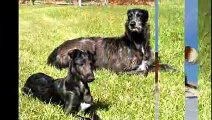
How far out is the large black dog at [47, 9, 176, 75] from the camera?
4890 mm

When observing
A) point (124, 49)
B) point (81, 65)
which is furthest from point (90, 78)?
point (124, 49)

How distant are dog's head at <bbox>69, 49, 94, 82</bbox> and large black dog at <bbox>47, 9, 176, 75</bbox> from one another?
0.22 feet

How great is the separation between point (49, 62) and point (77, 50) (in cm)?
23

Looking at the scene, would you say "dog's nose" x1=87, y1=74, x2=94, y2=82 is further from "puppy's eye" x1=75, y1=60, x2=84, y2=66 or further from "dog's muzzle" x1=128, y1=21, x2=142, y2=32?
"dog's muzzle" x1=128, y1=21, x2=142, y2=32

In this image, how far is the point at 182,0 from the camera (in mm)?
4863

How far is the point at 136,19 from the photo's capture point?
486cm

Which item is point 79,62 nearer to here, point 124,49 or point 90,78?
point 90,78

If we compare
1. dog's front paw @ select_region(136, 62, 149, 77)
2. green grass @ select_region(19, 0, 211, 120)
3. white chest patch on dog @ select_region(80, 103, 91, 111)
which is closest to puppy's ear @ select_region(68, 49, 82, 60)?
green grass @ select_region(19, 0, 211, 120)

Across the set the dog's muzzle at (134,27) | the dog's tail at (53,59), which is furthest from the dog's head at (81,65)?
the dog's muzzle at (134,27)

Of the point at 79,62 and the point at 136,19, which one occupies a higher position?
the point at 136,19

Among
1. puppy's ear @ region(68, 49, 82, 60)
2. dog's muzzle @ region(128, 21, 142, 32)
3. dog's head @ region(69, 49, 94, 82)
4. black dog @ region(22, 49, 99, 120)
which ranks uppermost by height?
dog's muzzle @ region(128, 21, 142, 32)

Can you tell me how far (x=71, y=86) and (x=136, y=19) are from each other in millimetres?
615

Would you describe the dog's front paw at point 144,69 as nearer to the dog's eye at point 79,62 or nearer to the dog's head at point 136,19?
the dog's head at point 136,19

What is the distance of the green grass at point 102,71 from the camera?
4863mm
